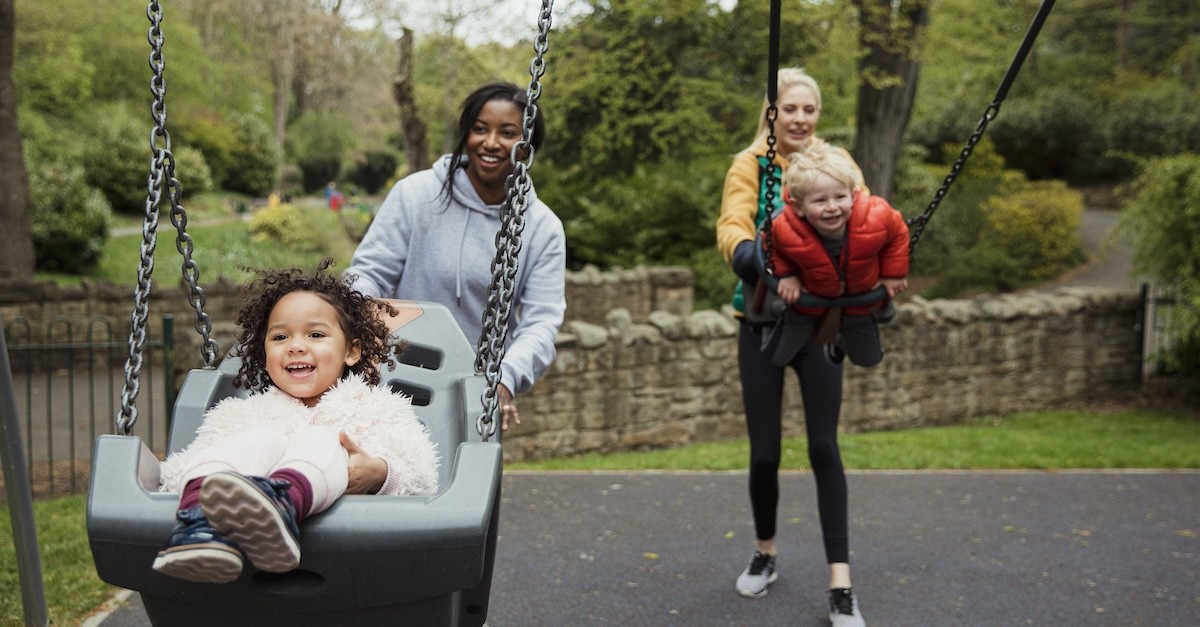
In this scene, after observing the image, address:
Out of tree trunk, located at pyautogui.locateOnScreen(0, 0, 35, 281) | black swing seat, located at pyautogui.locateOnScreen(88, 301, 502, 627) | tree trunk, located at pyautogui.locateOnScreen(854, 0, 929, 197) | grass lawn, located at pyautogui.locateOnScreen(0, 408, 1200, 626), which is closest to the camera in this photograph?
black swing seat, located at pyautogui.locateOnScreen(88, 301, 502, 627)

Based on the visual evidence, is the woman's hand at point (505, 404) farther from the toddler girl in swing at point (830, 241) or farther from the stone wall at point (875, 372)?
the stone wall at point (875, 372)

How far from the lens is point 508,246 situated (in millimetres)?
2584

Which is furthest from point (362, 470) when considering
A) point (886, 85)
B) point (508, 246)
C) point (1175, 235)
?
point (886, 85)

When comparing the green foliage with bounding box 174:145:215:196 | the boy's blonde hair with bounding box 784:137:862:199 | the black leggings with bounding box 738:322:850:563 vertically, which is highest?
the green foliage with bounding box 174:145:215:196

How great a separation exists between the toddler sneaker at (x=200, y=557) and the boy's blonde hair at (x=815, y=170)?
2121 millimetres

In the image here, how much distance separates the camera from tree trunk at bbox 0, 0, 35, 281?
12.9 m

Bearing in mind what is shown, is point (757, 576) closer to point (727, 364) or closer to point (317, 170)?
point (727, 364)

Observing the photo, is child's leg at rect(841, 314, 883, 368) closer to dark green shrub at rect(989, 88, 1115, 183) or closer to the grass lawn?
the grass lawn

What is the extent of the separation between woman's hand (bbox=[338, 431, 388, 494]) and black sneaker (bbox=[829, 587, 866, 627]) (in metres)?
2.16

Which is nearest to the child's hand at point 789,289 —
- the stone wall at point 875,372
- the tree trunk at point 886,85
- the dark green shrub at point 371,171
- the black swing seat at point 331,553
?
the black swing seat at point 331,553

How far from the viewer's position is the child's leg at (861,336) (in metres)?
3.61

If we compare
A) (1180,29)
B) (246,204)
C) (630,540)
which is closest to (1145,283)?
(630,540)

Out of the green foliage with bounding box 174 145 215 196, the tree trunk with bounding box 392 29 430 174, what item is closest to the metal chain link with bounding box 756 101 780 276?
the tree trunk with bounding box 392 29 430 174

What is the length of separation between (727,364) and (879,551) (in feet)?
13.3
